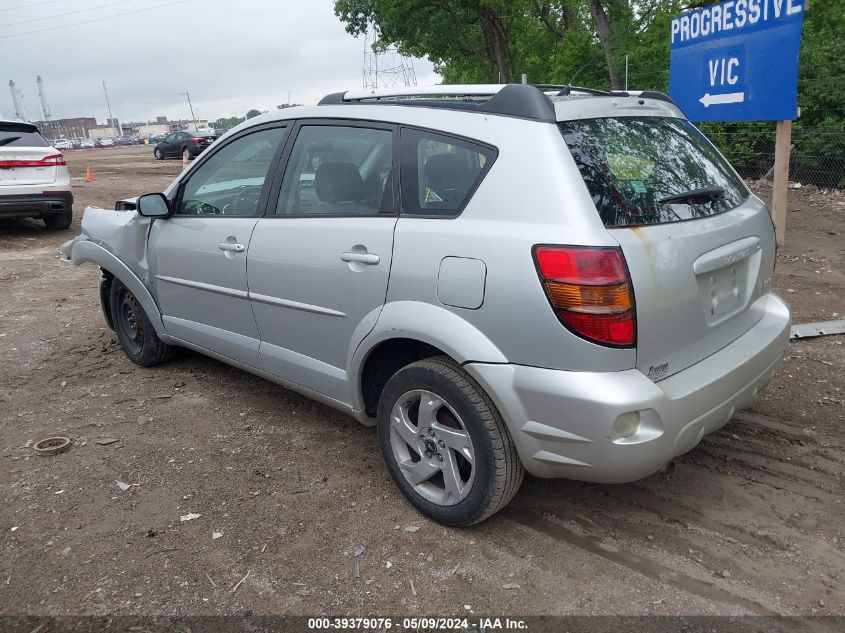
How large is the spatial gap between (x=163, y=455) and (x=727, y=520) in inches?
114

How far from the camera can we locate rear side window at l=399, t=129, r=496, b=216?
2781mm

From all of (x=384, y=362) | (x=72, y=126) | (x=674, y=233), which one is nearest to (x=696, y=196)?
(x=674, y=233)

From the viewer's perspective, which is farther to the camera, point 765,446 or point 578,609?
point 765,446

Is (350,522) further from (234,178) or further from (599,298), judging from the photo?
(234,178)

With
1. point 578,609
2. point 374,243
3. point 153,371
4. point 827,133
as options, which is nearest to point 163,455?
point 153,371

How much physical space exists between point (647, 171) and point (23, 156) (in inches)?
395

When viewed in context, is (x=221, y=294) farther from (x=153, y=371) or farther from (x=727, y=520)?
(x=727, y=520)

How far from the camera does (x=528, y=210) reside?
2.56 metres

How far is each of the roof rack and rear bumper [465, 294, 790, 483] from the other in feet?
3.35

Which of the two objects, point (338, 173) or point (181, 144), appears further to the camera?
point (181, 144)

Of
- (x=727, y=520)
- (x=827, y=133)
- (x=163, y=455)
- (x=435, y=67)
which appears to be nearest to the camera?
(x=727, y=520)

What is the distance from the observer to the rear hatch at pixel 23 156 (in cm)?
986

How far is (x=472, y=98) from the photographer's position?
10.3 ft

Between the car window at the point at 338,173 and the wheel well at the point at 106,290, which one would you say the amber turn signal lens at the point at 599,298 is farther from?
the wheel well at the point at 106,290
